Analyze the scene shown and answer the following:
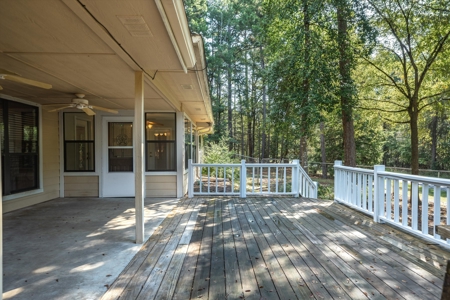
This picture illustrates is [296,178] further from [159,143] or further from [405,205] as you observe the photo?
[159,143]

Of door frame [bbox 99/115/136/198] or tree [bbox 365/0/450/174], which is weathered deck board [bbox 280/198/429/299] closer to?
door frame [bbox 99/115/136/198]

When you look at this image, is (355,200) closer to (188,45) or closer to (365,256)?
(365,256)

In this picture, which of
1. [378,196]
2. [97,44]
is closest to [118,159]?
[97,44]

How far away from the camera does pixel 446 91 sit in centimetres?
750

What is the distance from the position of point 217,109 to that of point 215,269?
17.9 m

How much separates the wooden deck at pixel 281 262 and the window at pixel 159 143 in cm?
198

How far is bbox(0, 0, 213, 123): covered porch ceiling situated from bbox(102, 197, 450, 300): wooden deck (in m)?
2.04

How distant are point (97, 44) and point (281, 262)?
269 centimetres

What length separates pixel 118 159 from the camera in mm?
5957

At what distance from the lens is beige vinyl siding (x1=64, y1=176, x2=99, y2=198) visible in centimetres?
595

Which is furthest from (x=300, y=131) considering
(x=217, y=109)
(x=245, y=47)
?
(x=245, y=47)

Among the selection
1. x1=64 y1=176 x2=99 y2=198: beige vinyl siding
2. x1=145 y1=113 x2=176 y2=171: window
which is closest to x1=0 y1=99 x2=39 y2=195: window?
x1=64 y1=176 x2=99 y2=198: beige vinyl siding

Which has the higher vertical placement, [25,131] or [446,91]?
[446,91]

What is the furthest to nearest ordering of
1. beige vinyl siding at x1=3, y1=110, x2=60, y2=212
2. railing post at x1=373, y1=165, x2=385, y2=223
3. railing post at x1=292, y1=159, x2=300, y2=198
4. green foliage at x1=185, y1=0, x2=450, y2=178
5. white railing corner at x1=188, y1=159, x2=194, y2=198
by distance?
green foliage at x1=185, y1=0, x2=450, y2=178 → railing post at x1=292, y1=159, x2=300, y2=198 → white railing corner at x1=188, y1=159, x2=194, y2=198 → beige vinyl siding at x1=3, y1=110, x2=60, y2=212 → railing post at x1=373, y1=165, x2=385, y2=223
